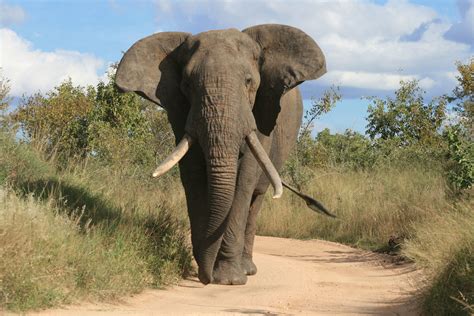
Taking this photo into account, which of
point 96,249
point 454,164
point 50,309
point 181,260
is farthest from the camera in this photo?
point 454,164

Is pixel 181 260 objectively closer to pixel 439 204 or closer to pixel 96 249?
pixel 96 249

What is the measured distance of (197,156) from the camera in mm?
9758

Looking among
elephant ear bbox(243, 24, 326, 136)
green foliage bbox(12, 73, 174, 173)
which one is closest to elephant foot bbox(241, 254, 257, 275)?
elephant ear bbox(243, 24, 326, 136)

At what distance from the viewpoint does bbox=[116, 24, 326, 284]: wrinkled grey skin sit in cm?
913

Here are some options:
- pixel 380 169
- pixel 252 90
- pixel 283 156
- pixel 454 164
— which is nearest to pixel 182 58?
pixel 252 90

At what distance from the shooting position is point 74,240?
29.0 feet

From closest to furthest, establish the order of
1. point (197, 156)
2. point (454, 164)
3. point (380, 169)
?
1. point (197, 156)
2. point (454, 164)
3. point (380, 169)

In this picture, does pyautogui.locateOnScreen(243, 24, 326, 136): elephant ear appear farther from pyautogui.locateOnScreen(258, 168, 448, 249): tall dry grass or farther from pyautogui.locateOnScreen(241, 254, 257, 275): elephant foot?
pyautogui.locateOnScreen(258, 168, 448, 249): tall dry grass

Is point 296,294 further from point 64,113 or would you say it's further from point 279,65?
point 64,113

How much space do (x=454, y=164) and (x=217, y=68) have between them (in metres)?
8.88

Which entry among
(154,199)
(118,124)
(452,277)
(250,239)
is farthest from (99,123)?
(452,277)

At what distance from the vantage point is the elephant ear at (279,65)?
1011cm

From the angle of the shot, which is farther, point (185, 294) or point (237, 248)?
point (237, 248)

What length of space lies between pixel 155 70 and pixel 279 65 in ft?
4.57
